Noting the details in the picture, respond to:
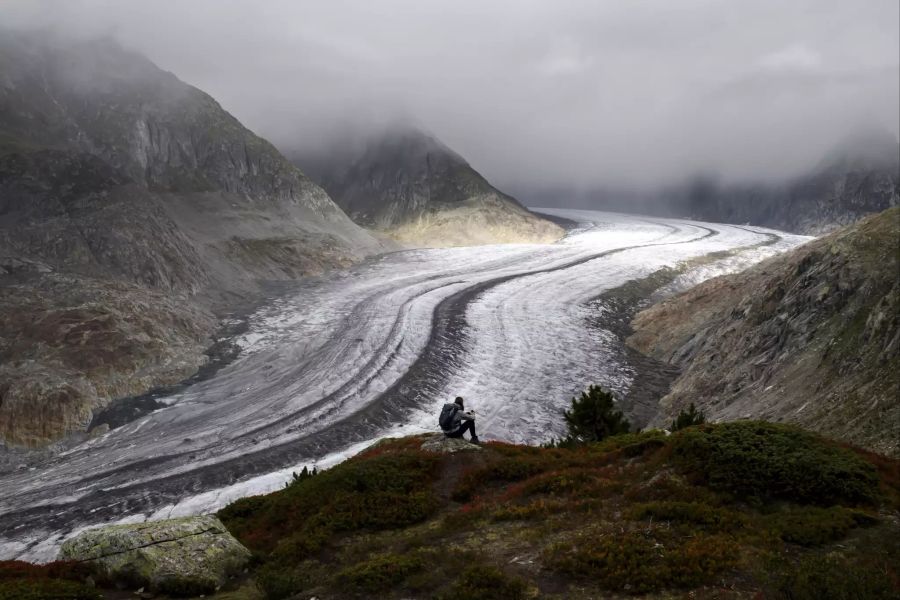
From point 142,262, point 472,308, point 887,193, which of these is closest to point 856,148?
point 887,193

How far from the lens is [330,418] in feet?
97.0

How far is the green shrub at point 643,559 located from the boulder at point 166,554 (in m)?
5.89

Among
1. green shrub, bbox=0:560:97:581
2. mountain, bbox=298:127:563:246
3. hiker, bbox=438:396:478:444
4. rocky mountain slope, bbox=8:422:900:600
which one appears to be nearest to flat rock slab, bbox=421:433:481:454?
hiker, bbox=438:396:478:444

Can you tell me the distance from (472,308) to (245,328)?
1813cm

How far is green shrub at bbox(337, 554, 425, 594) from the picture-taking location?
28.9 feet

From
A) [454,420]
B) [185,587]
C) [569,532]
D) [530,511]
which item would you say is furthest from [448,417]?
[185,587]

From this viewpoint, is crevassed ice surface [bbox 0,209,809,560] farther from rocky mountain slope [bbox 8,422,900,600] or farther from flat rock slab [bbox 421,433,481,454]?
rocky mountain slope [bbox 8,422,900,600]

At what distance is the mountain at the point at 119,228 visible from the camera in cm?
3278

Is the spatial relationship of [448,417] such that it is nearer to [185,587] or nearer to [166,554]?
[166,554]

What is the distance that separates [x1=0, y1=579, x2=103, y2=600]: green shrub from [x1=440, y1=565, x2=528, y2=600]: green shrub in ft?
18.9

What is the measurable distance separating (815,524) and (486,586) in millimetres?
4967

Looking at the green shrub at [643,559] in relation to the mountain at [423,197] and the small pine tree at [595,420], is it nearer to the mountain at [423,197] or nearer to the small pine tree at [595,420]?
the small pine tree at [595,420]

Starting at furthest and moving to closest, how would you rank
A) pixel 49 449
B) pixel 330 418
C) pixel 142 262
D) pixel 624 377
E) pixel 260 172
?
pixel 260 172
pixel 142 262
pixel 624 377
pixel 330 418
pixel 49 449

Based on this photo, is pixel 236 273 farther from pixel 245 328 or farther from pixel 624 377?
pixel 624 377
